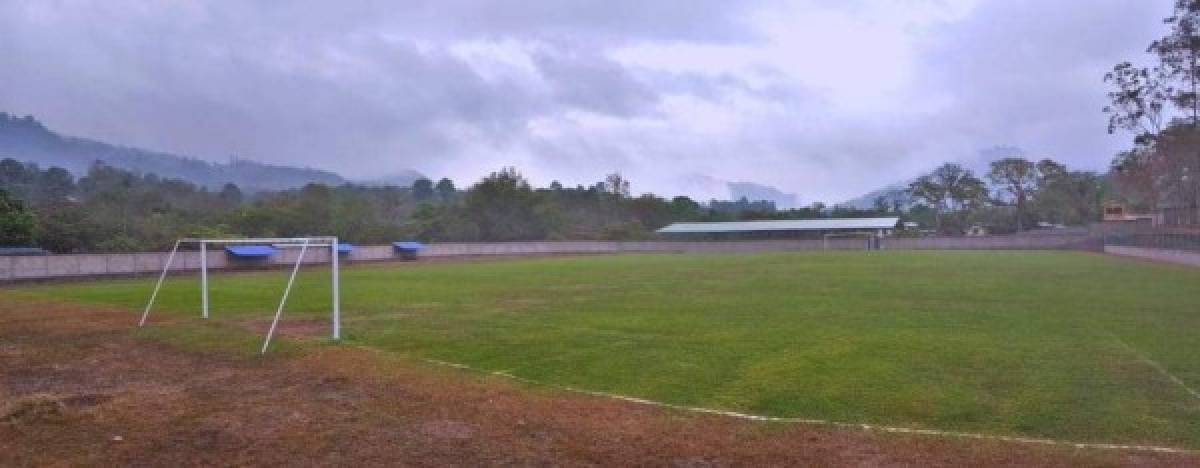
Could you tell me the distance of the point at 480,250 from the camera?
63344mm

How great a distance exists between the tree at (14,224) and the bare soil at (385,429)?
32797 mm

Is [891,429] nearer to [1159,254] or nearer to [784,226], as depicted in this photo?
[1159,254]

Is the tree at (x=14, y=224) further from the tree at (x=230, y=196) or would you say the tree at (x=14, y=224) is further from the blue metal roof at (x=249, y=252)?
the tree at (x=230, y=196)

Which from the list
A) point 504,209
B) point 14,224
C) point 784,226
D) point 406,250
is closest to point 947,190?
point 784,226

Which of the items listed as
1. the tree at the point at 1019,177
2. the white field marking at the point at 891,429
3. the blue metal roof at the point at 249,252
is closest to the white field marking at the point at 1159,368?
the white field marking at the point at 891,429

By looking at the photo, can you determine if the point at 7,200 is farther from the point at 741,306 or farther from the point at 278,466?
the point at 278,466

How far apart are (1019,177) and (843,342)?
315 ft

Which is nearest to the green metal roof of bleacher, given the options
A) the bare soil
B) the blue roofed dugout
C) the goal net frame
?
the goal net frame

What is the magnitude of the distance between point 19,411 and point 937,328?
1260cm

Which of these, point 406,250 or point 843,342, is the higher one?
point 406,250

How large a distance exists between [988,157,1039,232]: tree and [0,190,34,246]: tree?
3643 inches

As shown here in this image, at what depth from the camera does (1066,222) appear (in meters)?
96.9

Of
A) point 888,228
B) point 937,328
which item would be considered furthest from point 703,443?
point 888,228

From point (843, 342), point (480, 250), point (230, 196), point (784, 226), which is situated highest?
point (230, 196)
